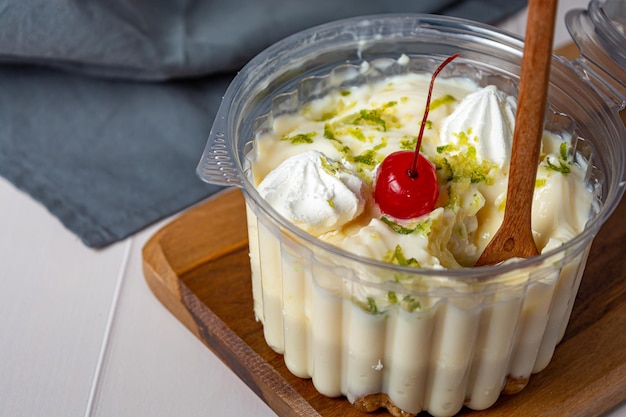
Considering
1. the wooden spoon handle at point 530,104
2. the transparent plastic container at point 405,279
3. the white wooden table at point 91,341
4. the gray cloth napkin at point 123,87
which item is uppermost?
the wooden spoon handle at point 530,104

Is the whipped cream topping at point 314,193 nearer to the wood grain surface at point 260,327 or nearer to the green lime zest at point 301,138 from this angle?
the green lime zest at point 301,138

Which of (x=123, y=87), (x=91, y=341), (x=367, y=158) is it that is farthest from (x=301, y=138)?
(x=123, y=87)

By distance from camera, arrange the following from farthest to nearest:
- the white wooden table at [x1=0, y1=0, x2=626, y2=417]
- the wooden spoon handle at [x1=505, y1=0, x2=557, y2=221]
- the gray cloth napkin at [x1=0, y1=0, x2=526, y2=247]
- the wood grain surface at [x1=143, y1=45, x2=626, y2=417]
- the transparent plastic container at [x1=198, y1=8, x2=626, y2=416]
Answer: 1. the gray cloth napkin at [x1=0, y1=0, x2=526, y2=247]
2. the white wooden table at [x1=0, y1=0, x2=626, y2=417]
3. the wood grain surface at [x1=143, y1=45, x2=626, y2=417]
4. the transparent plastic container at [x1=198, y1=8, x2=626, y2=416]
5. the wooden spoon handle at [x1=505, y1=0, x2=557, y2=221]

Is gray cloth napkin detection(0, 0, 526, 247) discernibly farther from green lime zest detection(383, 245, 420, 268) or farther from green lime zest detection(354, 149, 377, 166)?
green lime zest detection(383, 245, 420, 268)

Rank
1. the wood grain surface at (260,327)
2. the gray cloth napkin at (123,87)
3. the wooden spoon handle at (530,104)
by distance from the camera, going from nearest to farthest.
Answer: the wooden spoon handle at (530,104) < the wood grain surface at (260,327) < the gray cloth napkin at (123,87)

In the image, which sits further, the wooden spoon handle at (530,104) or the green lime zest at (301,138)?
the green lime zest at (301,138)

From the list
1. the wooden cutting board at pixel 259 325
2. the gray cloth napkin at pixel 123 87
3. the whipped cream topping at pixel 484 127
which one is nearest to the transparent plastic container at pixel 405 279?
the wooden cutting board at pixel 259 325

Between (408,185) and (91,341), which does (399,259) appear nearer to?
(408,185)

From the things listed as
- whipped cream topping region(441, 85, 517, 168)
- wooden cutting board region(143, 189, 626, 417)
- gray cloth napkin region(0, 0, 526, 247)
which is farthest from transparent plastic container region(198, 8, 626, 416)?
gray cloth napkin region(0, 0, 526, 247)
